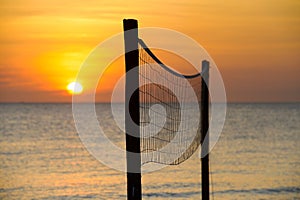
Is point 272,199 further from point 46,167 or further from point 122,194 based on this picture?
point 46,167

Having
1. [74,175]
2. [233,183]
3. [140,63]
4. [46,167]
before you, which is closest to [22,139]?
[46,167]

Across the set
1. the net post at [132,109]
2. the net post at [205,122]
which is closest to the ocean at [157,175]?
the net post at [205,122]

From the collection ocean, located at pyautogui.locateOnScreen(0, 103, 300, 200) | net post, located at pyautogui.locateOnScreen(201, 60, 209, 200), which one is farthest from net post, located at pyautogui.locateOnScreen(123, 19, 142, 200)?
ocean, located at pyautogui.locateOnScreen(0, 103, 300, 200)

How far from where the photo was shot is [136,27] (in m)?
8.34

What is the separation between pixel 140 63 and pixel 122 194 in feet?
44.6

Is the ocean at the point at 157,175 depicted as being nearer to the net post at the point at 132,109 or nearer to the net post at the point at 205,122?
the net post at the point at 205,122

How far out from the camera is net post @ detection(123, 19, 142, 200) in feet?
27.2

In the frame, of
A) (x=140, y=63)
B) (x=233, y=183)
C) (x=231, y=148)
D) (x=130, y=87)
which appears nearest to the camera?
(x=130, y=87)

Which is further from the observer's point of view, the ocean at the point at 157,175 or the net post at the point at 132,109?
the ocean at the point at 157,175

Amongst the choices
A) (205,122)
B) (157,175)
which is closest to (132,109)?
(205,122)

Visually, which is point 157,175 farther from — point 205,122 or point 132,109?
point 132,109

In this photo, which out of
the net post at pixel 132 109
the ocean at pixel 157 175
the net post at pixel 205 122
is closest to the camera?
the net post at pixel 132 109

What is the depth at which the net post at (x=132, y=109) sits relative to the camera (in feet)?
27.2

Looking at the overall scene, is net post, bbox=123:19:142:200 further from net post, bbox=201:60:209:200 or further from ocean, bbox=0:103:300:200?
ocean, bbox=0:103:300:200
